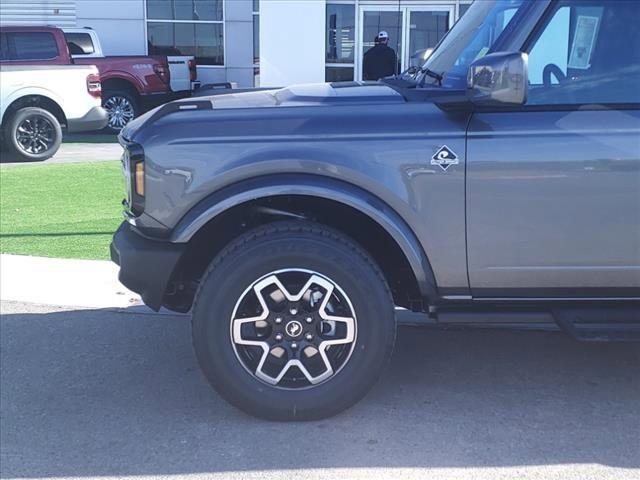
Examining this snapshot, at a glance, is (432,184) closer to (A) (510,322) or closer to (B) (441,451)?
(A) (510,322)

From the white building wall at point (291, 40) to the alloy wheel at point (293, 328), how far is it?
12805 mm

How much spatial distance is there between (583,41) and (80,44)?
51.4ft

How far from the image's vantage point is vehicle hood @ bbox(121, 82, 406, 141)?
4023 millimetres

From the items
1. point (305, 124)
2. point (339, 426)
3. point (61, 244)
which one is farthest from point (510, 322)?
point (61, 244)

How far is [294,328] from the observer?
13.0 feet

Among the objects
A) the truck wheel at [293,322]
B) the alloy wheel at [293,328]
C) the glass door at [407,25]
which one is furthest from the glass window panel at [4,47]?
the alloy wheel at [293,328]

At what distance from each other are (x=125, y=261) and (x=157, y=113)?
2.51ft

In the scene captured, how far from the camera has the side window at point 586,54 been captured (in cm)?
386

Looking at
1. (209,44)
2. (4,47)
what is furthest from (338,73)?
(4,47)

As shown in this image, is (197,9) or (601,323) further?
(197,9)

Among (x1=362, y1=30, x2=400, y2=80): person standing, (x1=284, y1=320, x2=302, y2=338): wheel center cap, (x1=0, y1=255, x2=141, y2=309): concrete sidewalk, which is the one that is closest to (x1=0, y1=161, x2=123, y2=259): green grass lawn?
(x1=0, y1=255, x2=141, y2=309): concrete sidewalk

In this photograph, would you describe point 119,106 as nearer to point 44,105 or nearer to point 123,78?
point 123,78

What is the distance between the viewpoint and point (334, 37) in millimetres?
17906

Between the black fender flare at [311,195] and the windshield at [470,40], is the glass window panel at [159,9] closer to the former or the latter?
the windshield at [470,40]
